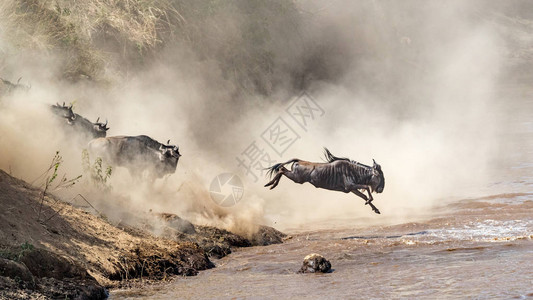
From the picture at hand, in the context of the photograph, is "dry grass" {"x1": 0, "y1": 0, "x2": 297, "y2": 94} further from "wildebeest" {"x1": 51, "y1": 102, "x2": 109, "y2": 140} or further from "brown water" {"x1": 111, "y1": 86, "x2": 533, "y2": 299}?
"brown water" {"x1": 111, "y1": 86, "x2": 533, "y2": 299}

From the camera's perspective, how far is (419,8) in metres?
42.2

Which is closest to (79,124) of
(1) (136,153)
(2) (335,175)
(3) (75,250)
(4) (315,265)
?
(1) (136,153)

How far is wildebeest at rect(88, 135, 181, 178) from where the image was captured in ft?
43.1

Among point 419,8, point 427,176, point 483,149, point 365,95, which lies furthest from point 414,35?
point 427,176

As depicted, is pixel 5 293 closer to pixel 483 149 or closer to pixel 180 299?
pixel 180 299

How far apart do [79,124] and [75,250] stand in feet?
20.0

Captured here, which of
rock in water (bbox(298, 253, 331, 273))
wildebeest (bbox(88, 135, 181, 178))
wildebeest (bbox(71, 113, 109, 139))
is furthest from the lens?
wildebeest (bbox(71, 113, 109, 139))

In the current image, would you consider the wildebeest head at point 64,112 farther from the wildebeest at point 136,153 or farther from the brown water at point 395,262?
the brown water at point 395,262

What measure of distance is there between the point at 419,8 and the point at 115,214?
34.6 m

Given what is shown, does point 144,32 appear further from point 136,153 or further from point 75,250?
point 75,250

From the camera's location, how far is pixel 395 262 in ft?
30.3

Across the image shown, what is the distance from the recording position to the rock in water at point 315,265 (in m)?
8.88

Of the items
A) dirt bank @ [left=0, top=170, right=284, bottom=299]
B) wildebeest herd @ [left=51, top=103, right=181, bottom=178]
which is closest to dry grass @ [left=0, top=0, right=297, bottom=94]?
wildebeest herd @ [left=51, top=103, right=181, bottom=178]

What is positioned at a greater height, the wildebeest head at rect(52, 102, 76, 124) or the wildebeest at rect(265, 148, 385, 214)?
the wildebeest head at rect(52, 102, 76, 124)
